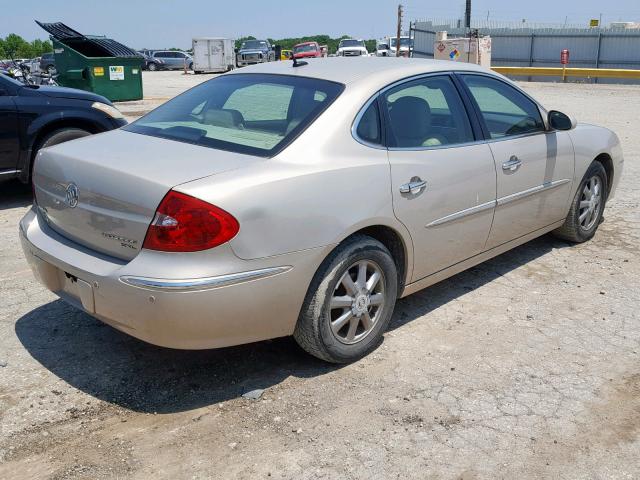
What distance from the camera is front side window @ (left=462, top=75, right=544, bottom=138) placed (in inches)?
187

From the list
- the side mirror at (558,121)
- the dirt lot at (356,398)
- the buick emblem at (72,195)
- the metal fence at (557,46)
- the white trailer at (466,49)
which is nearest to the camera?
the dirt lot at (356,398)

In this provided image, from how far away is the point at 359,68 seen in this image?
4.25 meters

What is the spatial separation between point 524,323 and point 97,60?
1474 centimetres

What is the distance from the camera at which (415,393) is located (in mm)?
3619

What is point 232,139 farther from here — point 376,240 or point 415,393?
point 415,393

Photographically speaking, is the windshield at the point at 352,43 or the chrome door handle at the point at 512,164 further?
the windshield at the point at 352,43

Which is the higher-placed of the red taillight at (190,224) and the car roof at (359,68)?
the car roof at (359,68)

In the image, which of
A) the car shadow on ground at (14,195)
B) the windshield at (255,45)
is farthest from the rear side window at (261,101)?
the windshield at (255,45)

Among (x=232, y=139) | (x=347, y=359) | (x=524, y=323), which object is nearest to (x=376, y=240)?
(x=347, y=359)

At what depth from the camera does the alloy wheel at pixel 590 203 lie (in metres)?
5.89

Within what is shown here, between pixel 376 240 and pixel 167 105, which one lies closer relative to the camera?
pixel 376 240

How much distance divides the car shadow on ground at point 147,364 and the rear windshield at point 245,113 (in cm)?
118

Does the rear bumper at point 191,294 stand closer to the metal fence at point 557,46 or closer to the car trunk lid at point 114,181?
the car trunk lid at point 114,181

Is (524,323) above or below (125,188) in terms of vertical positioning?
below
